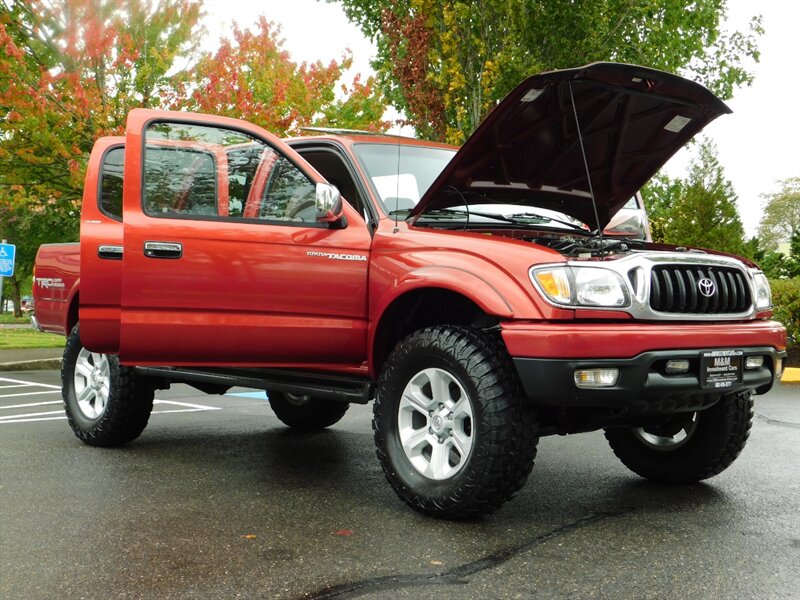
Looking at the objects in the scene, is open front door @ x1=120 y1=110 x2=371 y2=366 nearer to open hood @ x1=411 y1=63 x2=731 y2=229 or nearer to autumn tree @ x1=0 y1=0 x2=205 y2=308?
open hood @ x1=411 y1=63 x2=731 y2=229

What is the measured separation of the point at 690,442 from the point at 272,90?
15.7 m

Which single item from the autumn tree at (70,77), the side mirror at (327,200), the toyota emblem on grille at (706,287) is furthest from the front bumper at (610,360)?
the autumn tree at (70,77)

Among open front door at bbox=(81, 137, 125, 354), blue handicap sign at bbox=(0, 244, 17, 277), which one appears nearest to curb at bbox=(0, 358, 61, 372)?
blue handicap sign at bbox=(0, 244, 17, 277)

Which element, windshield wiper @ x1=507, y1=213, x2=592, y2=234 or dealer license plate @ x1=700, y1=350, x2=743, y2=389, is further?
windshield wiper @ x1=507, y1=213, x2=592, y2=234

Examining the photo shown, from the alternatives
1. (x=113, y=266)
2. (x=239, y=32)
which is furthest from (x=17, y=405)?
(x=239, y=32)

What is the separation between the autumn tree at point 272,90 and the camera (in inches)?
643

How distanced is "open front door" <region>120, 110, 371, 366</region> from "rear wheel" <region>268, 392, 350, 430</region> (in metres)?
2.26

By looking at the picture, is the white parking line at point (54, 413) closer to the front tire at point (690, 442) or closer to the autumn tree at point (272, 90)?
the front tire at point (690, 442)

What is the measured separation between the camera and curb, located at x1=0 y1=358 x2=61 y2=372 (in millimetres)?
13488

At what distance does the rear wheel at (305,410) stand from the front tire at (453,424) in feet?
8.78

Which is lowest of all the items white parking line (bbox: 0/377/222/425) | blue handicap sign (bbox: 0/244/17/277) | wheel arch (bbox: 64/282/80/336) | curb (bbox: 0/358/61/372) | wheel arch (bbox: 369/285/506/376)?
curb (bbox: 0/358/61/372)

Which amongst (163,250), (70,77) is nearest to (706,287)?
(163,250)

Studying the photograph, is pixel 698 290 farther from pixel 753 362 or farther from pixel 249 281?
pixel 249 281

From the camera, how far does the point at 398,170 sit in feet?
16.6
